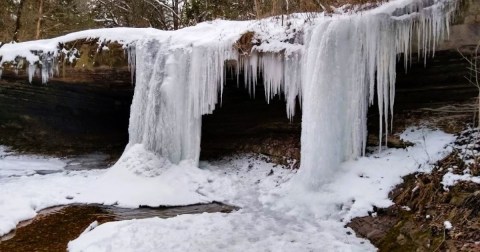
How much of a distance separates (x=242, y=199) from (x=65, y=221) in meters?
2.76

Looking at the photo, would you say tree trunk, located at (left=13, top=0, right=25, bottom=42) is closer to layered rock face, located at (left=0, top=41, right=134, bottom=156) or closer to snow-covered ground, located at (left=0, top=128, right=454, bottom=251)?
layered rock face, located at (left=0, top=41, right=134, bottom=156)

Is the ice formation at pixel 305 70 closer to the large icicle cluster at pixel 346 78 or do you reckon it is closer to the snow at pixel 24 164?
the large icicle cluster at pixel 346 78

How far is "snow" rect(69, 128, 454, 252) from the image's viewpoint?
497cm

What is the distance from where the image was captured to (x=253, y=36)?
7836 millimetres

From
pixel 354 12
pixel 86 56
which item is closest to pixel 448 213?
pixel 354 12

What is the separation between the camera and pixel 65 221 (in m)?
6.10

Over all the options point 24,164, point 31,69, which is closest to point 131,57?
point 31,69

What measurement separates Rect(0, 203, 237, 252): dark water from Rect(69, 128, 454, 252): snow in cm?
34

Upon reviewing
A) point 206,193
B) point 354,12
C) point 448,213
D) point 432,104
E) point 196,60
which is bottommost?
point 206,193

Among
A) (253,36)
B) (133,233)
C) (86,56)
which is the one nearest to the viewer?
(133,233)

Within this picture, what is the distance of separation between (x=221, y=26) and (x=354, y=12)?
3.09 m

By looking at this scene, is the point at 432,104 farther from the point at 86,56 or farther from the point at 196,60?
the point at 86,56

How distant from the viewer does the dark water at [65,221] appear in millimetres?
5199

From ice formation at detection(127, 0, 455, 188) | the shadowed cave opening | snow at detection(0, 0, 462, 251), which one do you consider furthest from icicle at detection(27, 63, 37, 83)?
ice formation at detection(127, 0, 455, 188)
